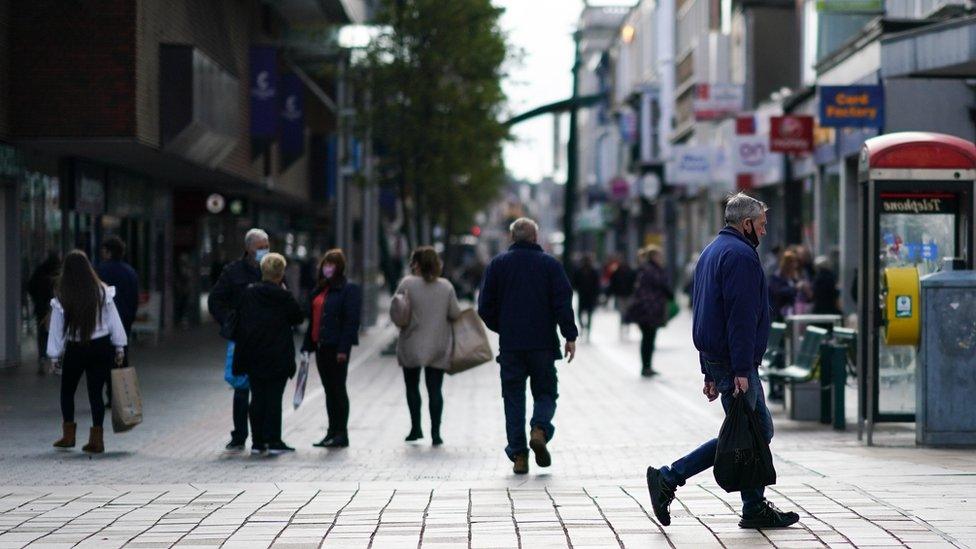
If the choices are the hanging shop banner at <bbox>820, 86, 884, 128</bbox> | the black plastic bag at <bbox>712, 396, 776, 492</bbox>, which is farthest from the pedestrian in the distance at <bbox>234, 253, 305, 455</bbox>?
the hanging shop banner at <bbox>820, 86, 884, 128</bbox>

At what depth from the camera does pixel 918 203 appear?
13320 millimetres

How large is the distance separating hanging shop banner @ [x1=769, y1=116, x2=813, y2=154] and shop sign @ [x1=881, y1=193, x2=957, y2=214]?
19.1m

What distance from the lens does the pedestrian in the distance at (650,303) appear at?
21875 millimetres

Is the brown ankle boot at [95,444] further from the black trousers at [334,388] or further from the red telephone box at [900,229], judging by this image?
the red telephone box at [900,229]

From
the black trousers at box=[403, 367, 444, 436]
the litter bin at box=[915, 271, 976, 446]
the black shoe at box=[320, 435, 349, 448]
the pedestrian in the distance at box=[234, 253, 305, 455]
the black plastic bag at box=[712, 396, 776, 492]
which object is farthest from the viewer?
the black trousers at box=[403, 367, 444, 436]

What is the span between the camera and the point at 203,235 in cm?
3950

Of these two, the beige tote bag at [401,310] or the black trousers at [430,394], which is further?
the black trousers at [430,394]

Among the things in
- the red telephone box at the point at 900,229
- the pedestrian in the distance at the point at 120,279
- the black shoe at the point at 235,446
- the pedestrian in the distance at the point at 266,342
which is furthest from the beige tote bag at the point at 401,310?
the red telephone box at the point at 900,229

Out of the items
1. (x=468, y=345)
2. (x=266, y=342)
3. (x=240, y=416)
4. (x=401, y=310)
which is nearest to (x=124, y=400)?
(x=240, y=416)

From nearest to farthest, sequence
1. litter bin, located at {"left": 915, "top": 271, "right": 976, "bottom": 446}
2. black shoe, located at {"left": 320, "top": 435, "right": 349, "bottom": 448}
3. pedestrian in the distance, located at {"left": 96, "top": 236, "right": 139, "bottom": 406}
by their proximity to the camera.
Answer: litter bin, located at {"left": 915, "top": 271, "right": 976, "bottom": 446} → black shoe, located at {"left": 320, "top": 435, "right": 349, "bottom": 448} → pedestrian in the distance, located at {"left": 96, "top": 236, "right": 139, "bottom": 406}

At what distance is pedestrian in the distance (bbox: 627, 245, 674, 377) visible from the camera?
21875mm

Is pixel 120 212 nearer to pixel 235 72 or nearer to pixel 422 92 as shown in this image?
pixel 235 72

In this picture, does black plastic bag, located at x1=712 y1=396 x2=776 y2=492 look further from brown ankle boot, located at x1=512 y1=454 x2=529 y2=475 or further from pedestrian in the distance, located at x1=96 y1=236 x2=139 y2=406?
pedestrian in the distance, located at x1=96 y1=236 x2=139 y2=406

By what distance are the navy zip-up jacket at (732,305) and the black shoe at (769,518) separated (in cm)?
67
